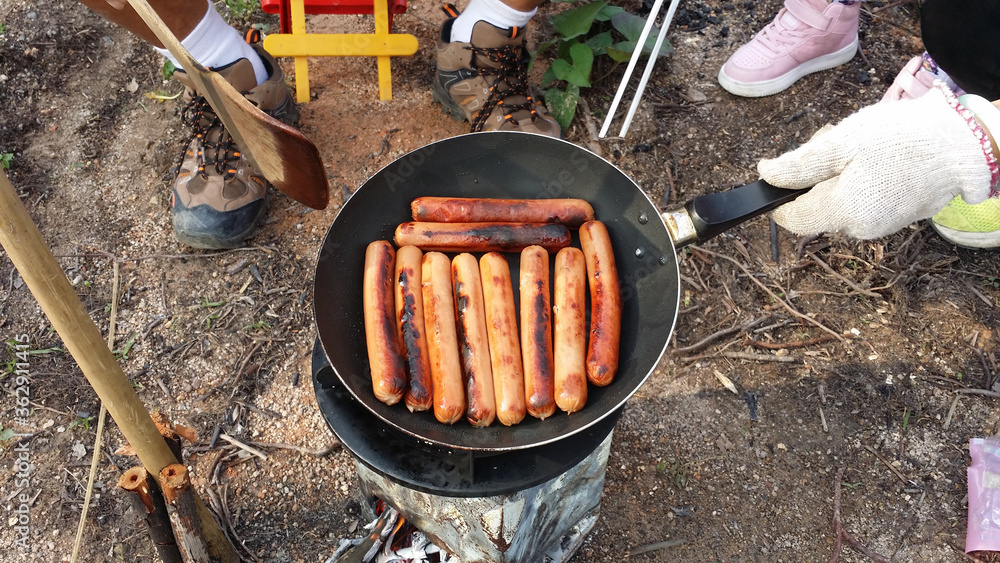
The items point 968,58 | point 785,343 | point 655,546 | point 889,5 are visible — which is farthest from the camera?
point 889,5

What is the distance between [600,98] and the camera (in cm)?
534

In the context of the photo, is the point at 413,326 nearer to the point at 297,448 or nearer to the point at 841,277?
the point at 297,448

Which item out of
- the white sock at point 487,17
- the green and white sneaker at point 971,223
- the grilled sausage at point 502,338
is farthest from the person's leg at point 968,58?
the grilled sausage at point 502,338

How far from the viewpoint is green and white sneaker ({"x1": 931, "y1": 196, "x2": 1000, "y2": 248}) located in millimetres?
4211

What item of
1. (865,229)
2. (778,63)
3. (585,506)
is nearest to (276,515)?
(585,506)

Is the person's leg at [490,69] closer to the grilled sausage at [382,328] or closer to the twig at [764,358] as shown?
the twig at [764,358]

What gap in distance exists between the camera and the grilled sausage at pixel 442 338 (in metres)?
2.49

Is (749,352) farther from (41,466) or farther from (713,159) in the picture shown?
(41,466)

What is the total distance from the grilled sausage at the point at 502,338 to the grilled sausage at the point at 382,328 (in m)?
0.40

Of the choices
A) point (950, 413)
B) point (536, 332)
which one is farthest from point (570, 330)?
point (950, 413)

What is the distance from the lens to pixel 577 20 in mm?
4953

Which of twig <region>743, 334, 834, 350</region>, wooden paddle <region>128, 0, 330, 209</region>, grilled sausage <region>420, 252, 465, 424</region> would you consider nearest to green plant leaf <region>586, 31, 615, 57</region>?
twig <region>743, 334, 834, 350</region>

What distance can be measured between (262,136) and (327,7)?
11.5ft

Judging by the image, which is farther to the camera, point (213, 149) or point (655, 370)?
point (213, 149)
